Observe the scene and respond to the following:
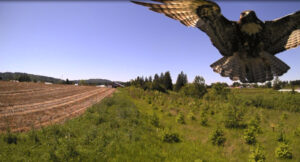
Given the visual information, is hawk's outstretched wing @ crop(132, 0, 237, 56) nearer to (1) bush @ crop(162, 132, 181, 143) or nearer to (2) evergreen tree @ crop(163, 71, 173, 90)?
(1) bush @ crop(162, 132, 181, 143)

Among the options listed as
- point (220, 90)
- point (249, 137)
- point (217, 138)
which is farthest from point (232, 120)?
point (220, 90)

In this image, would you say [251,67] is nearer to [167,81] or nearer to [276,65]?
[276,65]

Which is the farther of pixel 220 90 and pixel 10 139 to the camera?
pixel 220 90

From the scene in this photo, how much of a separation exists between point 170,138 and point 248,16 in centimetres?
779

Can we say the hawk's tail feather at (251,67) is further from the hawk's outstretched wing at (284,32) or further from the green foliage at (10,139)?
the green foliage at (10,139)

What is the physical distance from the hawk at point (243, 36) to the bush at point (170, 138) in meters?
7.23

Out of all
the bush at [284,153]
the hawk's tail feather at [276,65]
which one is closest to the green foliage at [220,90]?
the bush at [284,153]

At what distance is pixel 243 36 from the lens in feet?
6.58

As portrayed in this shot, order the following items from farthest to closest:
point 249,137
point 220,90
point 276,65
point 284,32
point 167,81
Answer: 1. point 167,81
2. point 220,90
3. point 249,137
4. point 284,32
5. point 276,65

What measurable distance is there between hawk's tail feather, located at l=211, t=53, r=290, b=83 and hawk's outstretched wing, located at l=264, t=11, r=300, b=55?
28 cm

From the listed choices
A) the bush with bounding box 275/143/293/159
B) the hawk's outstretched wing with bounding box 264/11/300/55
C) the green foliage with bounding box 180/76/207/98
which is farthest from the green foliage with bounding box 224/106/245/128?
the green foliage with bounding box 180/76/207/98

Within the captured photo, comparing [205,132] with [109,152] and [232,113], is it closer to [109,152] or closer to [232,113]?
[232,113]

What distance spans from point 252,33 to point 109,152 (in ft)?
22.1

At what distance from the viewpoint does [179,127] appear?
10.8 m
